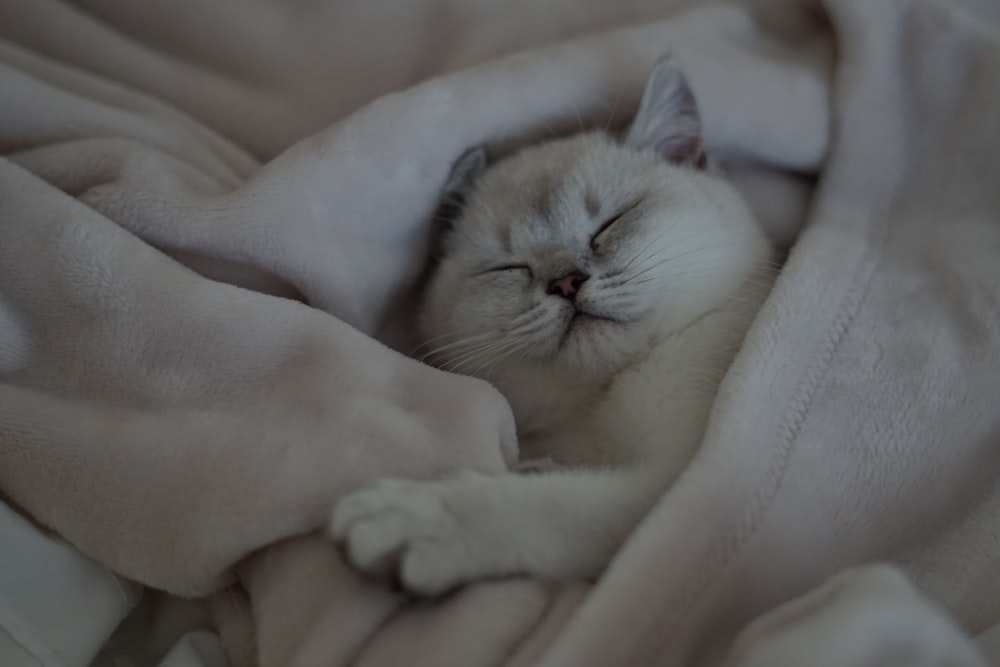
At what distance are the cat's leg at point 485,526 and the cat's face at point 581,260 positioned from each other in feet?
0.99

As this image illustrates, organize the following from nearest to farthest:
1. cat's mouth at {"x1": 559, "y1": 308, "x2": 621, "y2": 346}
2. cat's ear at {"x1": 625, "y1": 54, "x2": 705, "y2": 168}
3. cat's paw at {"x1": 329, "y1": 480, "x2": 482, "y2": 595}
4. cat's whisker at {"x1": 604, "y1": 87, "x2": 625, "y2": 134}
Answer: cat's paw at {"x1": 329, "y1": 480, "x2": 482, "y2": 595} → cat's mouth at {"x1": 559, "y1": 308, "x2": 621, "y2": 346} → cat's ear at {"x1": 625, "y1": 54, "x2": 705, "y2": 168} → cat's whisker at {"x1": 604, "y1": 87, "x2": 625, "y2": 134}

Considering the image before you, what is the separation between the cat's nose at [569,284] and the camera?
123cm

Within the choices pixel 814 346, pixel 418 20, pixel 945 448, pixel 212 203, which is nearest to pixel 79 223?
pixel 212 203

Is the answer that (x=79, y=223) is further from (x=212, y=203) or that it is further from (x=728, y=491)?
(x=728, y=491)

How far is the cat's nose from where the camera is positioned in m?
1.23

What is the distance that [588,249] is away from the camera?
1295mm

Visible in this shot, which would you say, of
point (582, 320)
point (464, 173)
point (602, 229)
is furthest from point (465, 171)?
point (582, 320)

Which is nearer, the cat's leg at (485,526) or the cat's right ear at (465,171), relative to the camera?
the cat's leg at (485,526)

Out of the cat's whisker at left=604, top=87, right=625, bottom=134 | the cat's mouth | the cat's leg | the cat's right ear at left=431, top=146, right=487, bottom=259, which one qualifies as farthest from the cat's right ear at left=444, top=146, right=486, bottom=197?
the cat's leg

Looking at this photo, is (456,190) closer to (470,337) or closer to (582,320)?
(470,337)

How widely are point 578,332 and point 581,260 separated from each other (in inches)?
5.2

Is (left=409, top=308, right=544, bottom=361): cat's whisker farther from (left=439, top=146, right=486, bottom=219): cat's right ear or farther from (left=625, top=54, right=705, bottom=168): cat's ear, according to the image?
(left=625, top=54, right=705, bottom=168): cat's ear

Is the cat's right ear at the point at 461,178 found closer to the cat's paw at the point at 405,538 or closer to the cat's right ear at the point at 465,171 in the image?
the cat's right ear at the point at 465,171

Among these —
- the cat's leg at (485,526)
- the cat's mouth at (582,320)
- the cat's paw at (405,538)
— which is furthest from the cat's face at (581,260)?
the cat's paw at (405,538)
